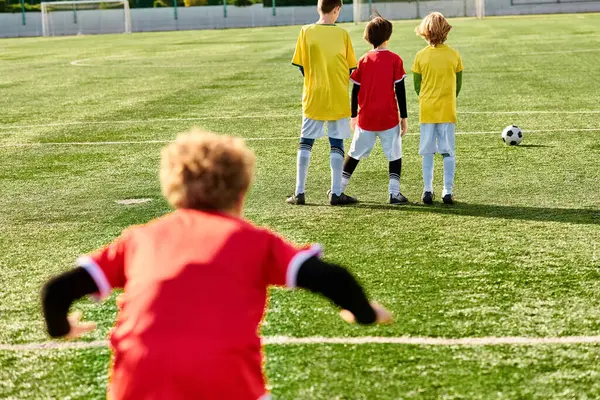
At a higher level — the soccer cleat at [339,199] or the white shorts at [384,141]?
the white shorts at [384,141]

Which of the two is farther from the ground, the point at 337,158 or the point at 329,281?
the point at 329,281

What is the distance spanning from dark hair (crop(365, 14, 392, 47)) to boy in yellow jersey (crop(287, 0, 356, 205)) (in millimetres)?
192

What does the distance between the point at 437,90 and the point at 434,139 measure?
1.27 feet

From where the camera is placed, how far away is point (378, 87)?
294 inches

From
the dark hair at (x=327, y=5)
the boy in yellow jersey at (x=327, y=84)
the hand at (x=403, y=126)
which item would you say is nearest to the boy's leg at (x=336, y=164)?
the boy in yellow jersey at (x=327, y=84)

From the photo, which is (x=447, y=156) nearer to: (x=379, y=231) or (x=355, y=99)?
(x=355, y=99)

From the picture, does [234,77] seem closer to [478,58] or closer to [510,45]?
[478,58]

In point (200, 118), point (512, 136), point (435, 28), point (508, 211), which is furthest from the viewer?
point (200, 118)

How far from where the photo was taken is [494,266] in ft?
18.6

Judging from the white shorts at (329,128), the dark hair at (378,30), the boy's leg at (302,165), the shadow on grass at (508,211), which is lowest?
the shadow on grass at (508,211)

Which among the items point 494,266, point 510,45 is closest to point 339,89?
point 494,266

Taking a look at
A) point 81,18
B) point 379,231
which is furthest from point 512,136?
point 81,18

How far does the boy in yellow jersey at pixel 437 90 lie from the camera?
743 cm

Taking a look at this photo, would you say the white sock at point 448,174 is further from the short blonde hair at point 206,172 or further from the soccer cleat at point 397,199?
the short blonde hair at point 206,172
